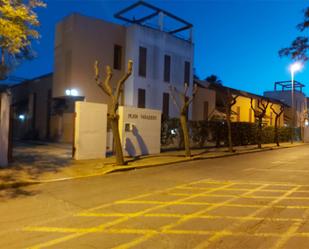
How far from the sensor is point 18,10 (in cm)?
1016

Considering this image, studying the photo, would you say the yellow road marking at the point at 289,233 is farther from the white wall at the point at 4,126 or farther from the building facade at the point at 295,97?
the building facade at the point at 295,97

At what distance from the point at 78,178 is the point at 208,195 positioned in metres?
4.88

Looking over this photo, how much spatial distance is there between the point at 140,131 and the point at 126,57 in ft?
34.6

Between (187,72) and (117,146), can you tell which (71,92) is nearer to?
(117,146)

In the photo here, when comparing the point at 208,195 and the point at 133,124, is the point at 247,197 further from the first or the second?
the point at 133,124

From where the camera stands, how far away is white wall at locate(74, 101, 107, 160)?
16.5 m

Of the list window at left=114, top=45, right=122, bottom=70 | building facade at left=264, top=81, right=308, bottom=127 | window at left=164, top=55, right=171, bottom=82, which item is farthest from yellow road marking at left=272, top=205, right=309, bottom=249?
building facade at left=264, top=81, right=308, bottom=127

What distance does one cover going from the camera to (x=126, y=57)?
2848 centimetres

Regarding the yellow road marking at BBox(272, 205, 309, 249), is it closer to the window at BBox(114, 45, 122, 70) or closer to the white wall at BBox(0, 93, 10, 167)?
the white wall at BBox(0, 93, 10, 167)

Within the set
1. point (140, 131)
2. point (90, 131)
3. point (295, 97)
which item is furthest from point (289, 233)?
point (295, 97)

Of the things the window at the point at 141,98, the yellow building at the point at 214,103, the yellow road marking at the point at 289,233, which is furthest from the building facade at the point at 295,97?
the yellow road marking at the point at 289,233

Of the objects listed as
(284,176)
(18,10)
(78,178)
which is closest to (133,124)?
(78,178)

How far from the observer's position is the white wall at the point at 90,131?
54.0ft

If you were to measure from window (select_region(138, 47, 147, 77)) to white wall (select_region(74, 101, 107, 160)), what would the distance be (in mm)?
11790
